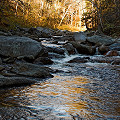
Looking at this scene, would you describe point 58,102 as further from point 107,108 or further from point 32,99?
point 107,108

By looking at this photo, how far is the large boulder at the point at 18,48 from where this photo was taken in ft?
24.0

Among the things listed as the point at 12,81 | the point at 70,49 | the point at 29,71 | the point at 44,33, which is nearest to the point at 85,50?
the point at 70,49

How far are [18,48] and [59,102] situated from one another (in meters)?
5.30

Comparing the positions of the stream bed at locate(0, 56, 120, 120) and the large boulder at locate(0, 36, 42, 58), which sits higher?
the large boulder at locate(0, 36, 42, 58)

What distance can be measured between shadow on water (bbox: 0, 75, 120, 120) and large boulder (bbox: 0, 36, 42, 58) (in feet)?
13.1

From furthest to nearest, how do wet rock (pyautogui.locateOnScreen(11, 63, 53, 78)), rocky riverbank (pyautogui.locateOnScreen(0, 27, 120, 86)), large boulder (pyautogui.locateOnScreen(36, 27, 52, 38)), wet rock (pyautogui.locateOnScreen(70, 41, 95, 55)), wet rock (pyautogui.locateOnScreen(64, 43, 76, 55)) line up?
large boulder (pyautogui.locateOnScreen(36, 27, 52, 38)) → wet rock (pyautogui.locateOnScreen(70, 41, 95, 55)) → wet rock (pyautogui.locateOnScreen(64, 43, 76, 55)) → wet rock (pyautogui.locateOnScreen(11, 63, 53, 78)) → rocky riverbank (pyautogui.locateOnScreen(0, 27, 120, 86))

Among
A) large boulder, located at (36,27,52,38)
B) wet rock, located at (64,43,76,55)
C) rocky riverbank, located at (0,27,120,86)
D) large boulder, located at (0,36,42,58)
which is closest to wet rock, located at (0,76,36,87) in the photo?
rocky riverbank, located at (0,27,120,86)

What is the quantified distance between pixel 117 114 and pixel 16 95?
1669 mm

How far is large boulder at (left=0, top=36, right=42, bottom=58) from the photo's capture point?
24.0ft

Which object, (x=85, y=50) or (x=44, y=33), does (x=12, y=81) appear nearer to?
(x=85, y=50)

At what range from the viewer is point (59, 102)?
270cm

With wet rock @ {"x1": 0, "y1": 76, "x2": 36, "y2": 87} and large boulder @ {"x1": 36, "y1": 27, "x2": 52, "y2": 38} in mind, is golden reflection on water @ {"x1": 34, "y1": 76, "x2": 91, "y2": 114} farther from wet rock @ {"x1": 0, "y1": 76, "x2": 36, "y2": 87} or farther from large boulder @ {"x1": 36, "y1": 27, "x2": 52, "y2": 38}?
large boulder @ {"x1": 36, "y1": 27, "x2": 52, "y2": 38}

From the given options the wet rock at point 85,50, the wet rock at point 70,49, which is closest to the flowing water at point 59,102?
the wet rock at point 70,49

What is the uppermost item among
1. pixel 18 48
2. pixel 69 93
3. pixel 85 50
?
pixel 18 48
